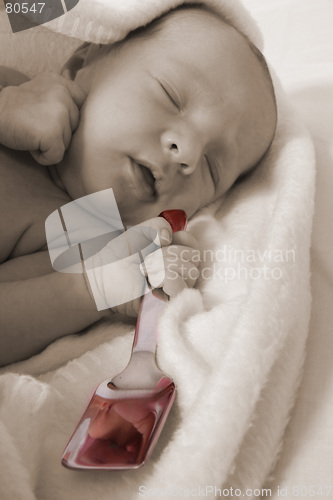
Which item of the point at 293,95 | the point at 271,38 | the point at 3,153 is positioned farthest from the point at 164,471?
the point at 271,38

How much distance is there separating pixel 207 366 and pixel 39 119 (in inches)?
17.2

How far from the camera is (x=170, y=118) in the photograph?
747mm

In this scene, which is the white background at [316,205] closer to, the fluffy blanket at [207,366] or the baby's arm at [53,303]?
the fluffy blanket at [207,366]

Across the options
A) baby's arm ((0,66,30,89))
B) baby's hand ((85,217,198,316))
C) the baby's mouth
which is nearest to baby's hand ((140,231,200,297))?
baby's hand ((85,217,198,316))

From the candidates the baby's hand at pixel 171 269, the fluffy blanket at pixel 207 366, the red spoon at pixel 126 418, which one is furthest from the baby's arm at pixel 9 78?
the red spoon at pixel 126 418

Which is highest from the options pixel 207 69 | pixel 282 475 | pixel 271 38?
pixel 207 69

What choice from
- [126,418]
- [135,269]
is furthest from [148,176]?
[126,418]

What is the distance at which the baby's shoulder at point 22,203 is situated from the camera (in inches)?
27.4

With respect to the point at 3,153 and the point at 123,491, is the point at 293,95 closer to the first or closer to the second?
the point at 3,153

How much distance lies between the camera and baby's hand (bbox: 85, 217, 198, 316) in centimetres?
63

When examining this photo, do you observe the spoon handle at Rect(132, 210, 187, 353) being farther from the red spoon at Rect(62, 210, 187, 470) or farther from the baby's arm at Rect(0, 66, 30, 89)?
the baby's arm at Rect(0, 66, 30, 89)

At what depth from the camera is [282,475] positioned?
0.47 metres

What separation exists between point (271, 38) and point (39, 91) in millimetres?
716

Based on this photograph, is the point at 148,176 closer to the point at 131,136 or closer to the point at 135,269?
the point at 131,136
